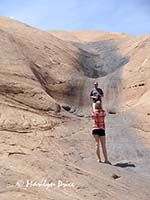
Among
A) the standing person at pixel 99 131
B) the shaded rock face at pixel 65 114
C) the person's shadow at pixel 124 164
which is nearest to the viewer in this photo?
the shaded rock face at pixel 65 114

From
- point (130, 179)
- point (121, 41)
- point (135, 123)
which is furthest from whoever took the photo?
point (121, 41)

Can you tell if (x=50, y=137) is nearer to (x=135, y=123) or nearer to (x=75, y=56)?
(x=135, y=123)

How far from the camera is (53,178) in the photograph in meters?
8.63

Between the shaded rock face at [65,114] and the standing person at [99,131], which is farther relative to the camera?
the standing person at [99,131]

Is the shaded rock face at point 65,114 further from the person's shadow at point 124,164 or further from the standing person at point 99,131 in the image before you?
the standing person at point 99,131

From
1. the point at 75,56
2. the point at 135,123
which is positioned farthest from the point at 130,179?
the point at 75,56

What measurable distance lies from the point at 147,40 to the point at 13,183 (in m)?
16.3

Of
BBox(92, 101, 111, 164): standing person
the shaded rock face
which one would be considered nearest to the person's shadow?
the shaded rock face

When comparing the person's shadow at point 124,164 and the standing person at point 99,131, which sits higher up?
the standing person at point 99,131

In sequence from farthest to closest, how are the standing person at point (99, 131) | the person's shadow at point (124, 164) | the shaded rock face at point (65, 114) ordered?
the person's shadow at point (124, 164) < the standing person at point (99, 131) < the shaded rock face at point (65, 114)

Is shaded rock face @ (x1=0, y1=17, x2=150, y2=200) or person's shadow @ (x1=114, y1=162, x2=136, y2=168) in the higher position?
shaded rock face @ (x1=0, y1=17, x2=150, y2=200)

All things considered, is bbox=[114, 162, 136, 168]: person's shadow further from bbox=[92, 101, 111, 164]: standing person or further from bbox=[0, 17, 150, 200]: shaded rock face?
bbox=[92, 101, 111, 164]: standing person

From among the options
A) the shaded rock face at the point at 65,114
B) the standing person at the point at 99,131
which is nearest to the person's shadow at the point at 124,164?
the shaded rock face at the point at 65,114

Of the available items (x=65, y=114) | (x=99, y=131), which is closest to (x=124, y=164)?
A: (x=99, y=131)
